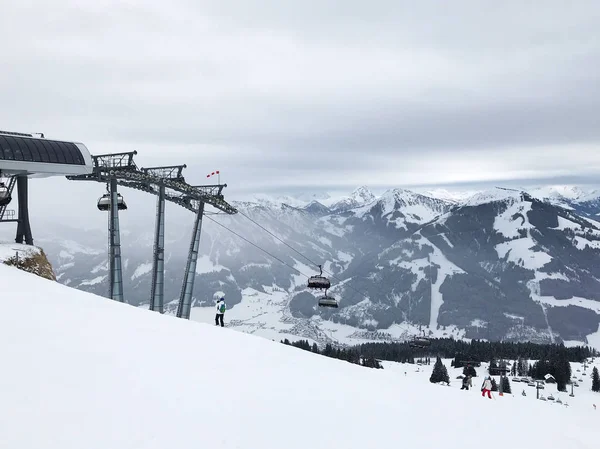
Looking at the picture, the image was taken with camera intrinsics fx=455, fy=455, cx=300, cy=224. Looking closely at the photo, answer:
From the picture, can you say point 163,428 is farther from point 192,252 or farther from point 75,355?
point 192,252

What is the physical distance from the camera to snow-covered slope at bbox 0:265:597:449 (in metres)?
9.28

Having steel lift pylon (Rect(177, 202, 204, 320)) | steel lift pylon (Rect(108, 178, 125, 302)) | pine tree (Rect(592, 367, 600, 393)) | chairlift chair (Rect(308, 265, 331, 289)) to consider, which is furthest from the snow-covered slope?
pine tree (Rect(592, 367, 600, 393))

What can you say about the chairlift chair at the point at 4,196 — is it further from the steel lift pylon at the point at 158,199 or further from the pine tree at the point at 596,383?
the pine tree at the point at 596,383

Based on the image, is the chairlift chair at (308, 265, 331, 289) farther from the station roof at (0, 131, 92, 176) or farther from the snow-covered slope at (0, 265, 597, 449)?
the snow-covered slope at (0, 265, 597, 449)

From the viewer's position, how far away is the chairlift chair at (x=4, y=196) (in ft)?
102

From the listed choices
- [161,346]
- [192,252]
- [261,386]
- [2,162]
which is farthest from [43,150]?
[261,386]

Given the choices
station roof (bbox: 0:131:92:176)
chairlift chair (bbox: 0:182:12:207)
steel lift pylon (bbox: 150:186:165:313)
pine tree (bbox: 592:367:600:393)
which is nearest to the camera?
station roof (bbox: 0:131:92:176)

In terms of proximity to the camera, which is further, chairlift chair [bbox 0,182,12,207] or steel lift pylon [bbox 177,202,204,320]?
steel lift pylon [bbox 177,202,204,320]

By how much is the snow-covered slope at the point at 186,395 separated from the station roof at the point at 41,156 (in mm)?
13741

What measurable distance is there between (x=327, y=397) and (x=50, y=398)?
781cm

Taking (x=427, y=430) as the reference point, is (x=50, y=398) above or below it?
above

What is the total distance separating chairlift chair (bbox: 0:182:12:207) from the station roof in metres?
1.29

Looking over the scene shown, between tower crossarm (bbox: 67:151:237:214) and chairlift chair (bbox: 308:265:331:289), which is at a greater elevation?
tower crossarm (bbox: 67:151:237:214)

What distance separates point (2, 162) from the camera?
28906mm
